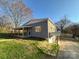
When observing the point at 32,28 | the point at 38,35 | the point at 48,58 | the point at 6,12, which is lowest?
the point at 48,58

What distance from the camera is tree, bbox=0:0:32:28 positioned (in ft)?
108

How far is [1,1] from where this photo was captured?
103ft

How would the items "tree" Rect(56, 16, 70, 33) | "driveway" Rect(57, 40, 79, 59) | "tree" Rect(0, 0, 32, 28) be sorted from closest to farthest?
"driveway" Rect(57, 40, 79, 59), "tree" Rect(0, 0, 32, 28), "tree" Rect(56, 16, 70, 33)

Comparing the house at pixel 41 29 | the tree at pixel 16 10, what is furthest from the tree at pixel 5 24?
the house at pixel 41 29

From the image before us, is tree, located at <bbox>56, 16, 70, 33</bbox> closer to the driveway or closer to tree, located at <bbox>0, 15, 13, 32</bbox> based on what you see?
tree, located at <bbox>0, 15, 13, 32</bbox>

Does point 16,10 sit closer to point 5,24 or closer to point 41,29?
point 5,24

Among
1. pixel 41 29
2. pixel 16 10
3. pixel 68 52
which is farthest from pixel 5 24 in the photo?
pixel 68 52

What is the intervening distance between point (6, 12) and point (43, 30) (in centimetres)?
1740

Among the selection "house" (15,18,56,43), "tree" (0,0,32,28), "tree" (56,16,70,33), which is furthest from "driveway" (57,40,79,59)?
"tree" (56,16,70,33)

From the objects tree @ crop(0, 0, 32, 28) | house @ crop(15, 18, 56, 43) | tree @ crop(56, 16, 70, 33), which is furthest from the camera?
tree @ crop(56, 16, 70, 33)

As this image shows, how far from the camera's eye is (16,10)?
111 ft

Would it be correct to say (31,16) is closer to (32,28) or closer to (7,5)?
(7,5)

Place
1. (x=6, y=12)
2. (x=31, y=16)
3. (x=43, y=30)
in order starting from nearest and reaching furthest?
(x=43, y=30) < (x=6, y=12) < (x=31, y=16)

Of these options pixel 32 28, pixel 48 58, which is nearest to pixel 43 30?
pixel 32 28
